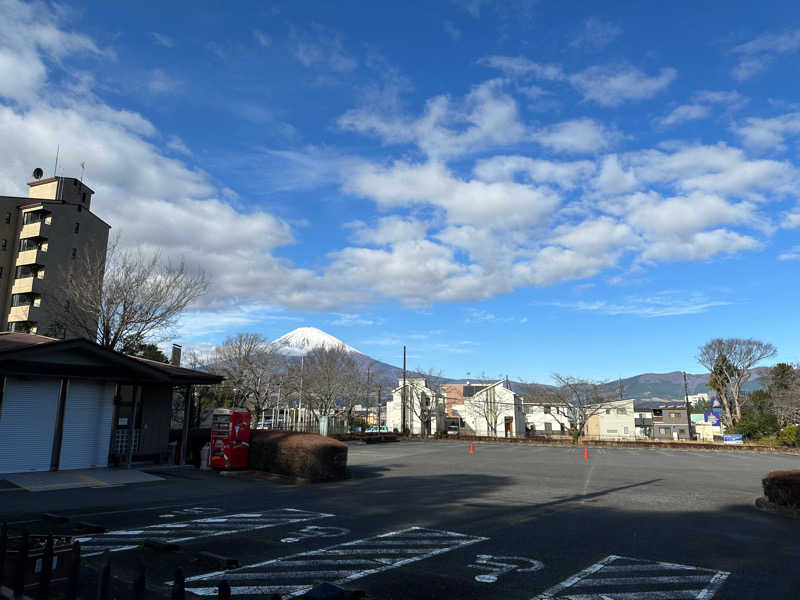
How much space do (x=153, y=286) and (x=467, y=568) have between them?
82.2ft

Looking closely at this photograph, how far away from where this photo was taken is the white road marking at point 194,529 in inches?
297

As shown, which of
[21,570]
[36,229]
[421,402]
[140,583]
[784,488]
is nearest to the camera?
[140,583]

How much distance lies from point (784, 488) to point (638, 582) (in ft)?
25.0

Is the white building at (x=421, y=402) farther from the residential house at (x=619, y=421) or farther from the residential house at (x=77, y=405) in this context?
the residential house at (x=77, y=405)

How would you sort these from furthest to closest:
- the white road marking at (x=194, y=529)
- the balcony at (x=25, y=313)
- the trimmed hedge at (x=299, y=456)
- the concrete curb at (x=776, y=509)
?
the balcony at (x=25, y=313) < the trimmed hedge at (x=299, y=456) < the concrete curb at (x=776, y=509) < the white road marking at (x=194, y=529)

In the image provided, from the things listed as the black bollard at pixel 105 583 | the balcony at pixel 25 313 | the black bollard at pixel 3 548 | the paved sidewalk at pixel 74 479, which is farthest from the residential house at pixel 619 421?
the black bollard at pixel 105 583

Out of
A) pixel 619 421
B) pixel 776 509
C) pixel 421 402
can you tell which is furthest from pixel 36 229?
pixel 619 421

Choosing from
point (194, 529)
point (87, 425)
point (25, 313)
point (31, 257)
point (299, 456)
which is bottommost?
point (194, 529)

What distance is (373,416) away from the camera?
96.6 m

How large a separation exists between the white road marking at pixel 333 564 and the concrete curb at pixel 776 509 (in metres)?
7.80

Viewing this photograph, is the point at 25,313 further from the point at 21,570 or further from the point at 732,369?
the point at 732,369

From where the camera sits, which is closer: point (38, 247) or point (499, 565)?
point (499, 565)

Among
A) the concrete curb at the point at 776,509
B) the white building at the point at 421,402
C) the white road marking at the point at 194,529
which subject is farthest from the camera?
the white building at the point at 421,402

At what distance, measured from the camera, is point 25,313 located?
140 feet
